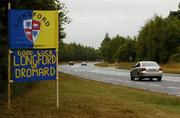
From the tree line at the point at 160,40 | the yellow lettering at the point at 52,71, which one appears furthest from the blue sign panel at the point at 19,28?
the tree line at the point at 160,40

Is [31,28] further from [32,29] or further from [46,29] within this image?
[46,29]

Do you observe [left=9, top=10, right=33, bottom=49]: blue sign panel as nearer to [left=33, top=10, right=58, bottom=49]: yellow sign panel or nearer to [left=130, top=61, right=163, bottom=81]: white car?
[left=33, top=10, right=58, bottom=49]: yellow sign panel

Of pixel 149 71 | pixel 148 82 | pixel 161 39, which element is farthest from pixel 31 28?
pixel 161 39

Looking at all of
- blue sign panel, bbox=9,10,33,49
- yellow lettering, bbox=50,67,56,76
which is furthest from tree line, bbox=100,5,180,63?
blue sign panel, bbox=9,10,33,49

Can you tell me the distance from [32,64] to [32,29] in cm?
79

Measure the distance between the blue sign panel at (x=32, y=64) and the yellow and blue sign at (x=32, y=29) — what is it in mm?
157

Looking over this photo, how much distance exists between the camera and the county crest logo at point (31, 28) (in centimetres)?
1181

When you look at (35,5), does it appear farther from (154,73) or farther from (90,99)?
(154,73)

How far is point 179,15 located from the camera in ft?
351

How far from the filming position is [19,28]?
38.8 feet

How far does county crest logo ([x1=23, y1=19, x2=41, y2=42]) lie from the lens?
1181 centimetres

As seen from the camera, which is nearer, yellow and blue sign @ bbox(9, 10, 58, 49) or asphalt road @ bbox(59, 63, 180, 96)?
yellow and blue sign @ bbox(9, 10, 58, 49)

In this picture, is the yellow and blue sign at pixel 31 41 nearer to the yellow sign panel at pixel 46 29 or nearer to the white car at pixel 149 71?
the yellow sign panel at pixel 46 29

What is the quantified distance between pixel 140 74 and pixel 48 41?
A: 27071 mm
